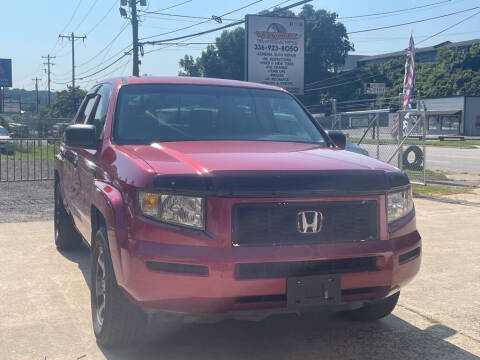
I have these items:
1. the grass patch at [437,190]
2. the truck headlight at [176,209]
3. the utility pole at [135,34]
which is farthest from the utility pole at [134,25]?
the truck headlight at [176,209]

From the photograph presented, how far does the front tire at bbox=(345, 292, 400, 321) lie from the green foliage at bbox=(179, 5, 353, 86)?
71465mm

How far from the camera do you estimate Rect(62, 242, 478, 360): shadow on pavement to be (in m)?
4.07

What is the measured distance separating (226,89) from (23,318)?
2.47 metres

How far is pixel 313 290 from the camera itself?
11.6 ft

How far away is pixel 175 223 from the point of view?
349 cm

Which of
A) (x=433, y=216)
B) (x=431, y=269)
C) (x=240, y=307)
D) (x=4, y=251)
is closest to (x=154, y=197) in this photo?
(x=240, y=307)

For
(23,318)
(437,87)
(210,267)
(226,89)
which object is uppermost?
(437,87)

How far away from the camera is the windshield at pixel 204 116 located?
185 inches

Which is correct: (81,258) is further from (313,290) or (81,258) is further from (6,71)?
(6,71)

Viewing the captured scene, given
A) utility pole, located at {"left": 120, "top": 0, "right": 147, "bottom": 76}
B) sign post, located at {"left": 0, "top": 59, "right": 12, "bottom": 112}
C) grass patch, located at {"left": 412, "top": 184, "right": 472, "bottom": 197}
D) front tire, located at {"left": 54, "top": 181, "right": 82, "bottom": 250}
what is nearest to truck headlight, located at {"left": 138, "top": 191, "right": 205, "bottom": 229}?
front tire, located at {"left": 54, "top": 181, "right": 82, "bottom": 250}

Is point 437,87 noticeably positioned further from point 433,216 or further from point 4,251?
point 4,251

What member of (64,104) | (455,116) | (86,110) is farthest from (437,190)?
(64,104)

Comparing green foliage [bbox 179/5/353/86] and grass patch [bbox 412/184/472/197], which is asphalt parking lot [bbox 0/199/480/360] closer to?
grass patch [bbox 412/184/472/197]

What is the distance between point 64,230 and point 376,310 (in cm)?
386
